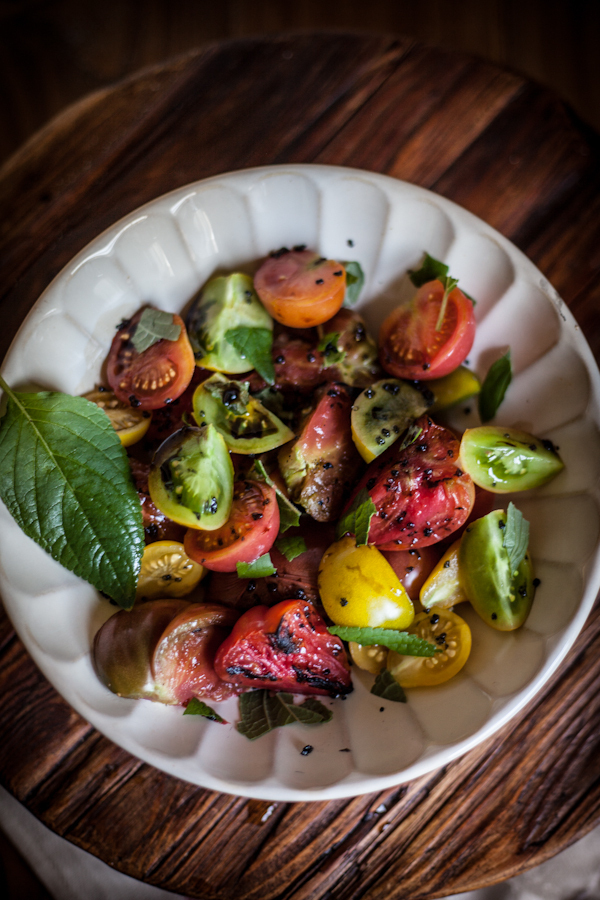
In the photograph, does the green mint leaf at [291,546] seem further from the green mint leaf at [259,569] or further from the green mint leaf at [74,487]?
the green mint leaf at [74,487]

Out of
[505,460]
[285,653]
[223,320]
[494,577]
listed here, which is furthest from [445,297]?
[285,653]

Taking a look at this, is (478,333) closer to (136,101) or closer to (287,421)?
(287,421)

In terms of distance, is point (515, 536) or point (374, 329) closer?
point (515, 536)

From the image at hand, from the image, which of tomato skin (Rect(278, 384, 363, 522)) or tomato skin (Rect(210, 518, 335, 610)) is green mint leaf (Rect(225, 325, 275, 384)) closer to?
tomato skin (Rect(278, 384, 363, 522))

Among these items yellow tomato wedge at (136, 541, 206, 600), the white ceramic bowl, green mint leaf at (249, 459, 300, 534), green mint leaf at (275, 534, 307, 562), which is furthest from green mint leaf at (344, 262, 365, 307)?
yellow tomato wedge at (136, 541, 206, 600)

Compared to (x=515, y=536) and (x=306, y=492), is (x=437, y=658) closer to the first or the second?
(x=515, y=536)

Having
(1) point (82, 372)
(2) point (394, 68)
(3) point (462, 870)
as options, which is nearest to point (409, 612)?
(3) point (462, 870)
